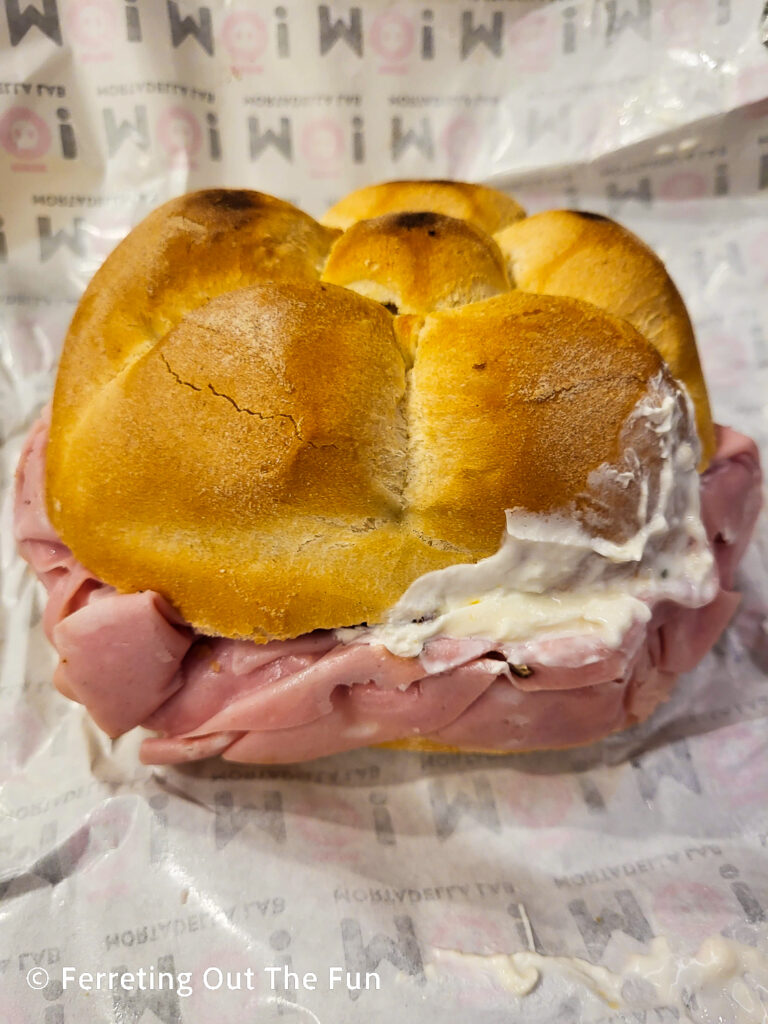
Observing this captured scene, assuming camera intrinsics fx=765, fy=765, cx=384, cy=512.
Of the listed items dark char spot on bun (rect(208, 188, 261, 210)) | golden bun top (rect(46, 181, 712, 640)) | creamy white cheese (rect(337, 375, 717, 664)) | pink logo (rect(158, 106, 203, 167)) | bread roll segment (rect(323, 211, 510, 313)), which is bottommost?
creamy white cheese (rect(337, 375, 717, 664))

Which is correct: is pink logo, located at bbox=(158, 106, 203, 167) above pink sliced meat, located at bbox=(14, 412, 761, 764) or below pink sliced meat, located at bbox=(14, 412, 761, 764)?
above

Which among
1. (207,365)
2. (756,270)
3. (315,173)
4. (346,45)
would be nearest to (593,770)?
(207,365)

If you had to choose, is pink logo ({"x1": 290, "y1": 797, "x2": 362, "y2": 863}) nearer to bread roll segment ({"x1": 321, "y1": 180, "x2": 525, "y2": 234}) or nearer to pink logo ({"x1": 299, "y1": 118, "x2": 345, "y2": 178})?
bread roll segment ({"x1": 321, "y1": 180, "x2": 525, "y2": 234})

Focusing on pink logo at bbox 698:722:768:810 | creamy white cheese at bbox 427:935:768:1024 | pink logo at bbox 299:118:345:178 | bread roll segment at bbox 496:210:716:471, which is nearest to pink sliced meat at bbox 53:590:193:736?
creamy white cheese at bbox 427:935:768:1024

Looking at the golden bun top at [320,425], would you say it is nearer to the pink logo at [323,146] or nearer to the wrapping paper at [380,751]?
the wrapping paper at [380,751]

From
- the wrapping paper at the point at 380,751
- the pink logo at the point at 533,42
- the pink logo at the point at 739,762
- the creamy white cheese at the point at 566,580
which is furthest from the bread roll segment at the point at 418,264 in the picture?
the pink logo at the point at 533,42

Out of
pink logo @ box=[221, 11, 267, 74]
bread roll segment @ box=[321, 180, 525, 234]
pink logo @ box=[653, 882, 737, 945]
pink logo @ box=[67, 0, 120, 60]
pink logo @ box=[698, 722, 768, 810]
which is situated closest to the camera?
pink logo @ box=[653, 882, 737, 945]

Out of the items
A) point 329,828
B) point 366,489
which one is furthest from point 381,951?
point 366,489
